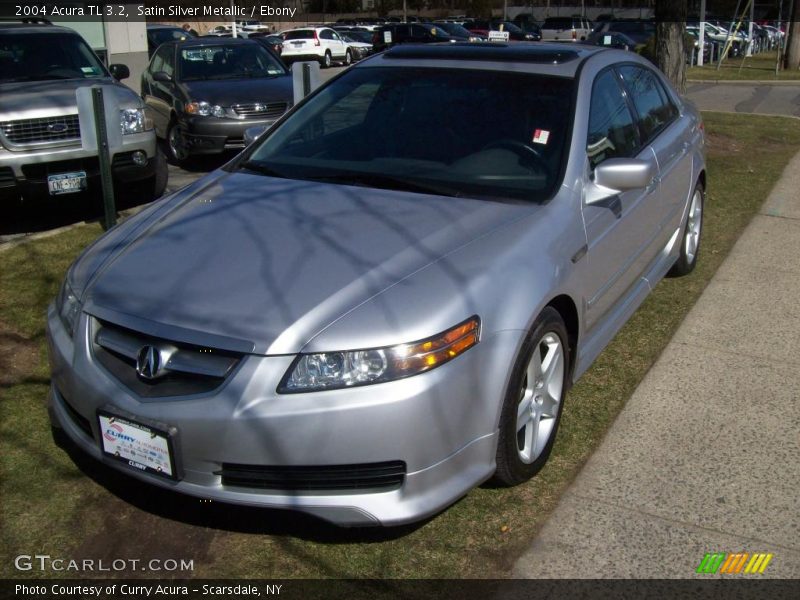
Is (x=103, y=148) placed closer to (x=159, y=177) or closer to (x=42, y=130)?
(x=42, y=130)

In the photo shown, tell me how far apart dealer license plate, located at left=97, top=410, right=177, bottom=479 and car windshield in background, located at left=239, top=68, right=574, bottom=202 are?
156 centimetres

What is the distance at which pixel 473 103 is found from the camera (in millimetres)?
4309

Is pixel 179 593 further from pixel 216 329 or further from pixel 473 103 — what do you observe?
pixel 473 103

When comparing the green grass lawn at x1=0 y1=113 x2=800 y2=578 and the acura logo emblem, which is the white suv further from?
the acura logo emblem

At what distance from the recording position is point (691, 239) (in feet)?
20.5

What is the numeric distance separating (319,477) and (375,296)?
0.63 m

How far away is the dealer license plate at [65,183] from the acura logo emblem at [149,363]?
4.58 metres

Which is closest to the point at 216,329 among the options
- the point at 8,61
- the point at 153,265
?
the point at 153,265

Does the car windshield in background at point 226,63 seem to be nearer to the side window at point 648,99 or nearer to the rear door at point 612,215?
the side window at point 648,99

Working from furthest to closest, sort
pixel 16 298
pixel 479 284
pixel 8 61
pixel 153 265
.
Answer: pixel 8 61
pixel 16 298
pixel 153 265
pixel 479 284

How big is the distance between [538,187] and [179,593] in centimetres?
218

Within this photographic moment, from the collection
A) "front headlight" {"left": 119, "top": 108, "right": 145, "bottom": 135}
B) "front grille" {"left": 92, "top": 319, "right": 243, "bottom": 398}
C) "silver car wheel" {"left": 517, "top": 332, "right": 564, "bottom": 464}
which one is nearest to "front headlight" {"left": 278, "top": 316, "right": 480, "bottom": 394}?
"front grille" {"left": 92, "top": 319, "right": 243, "bottom": 398}

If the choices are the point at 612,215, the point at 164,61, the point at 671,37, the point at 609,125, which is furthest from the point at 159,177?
the point at 671,37

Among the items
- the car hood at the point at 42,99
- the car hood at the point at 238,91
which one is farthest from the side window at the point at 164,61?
the car hood at the point at 42,99
